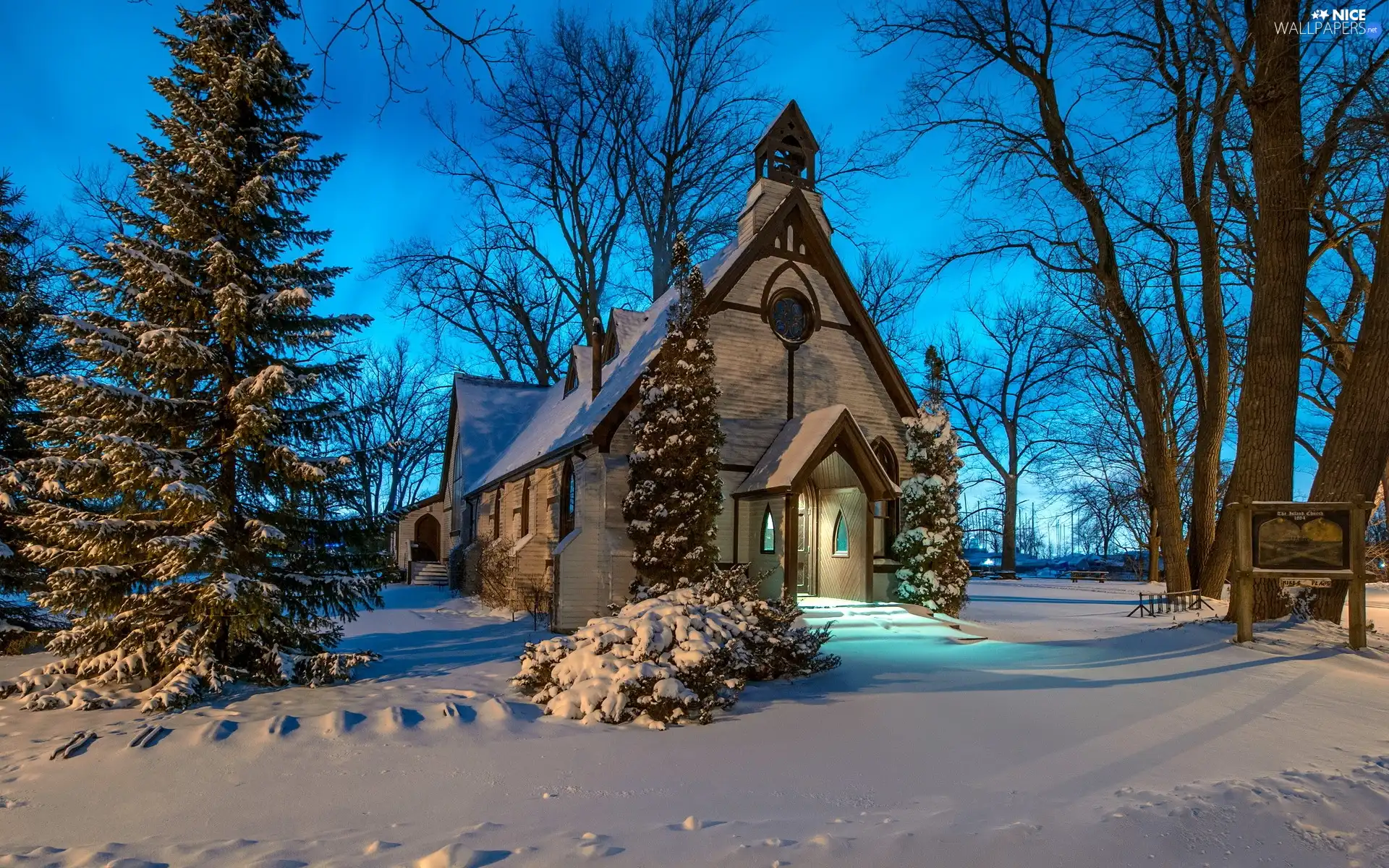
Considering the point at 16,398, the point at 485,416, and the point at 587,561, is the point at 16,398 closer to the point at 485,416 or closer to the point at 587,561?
the point at 587,561

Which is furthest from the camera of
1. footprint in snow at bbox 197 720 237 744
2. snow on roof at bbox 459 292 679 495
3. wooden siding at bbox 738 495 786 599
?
snow on roof at bbox 459 292 679 495

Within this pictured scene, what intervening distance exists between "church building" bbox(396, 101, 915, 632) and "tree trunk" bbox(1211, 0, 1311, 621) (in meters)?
6.08

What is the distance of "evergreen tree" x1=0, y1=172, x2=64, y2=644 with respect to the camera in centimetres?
1114

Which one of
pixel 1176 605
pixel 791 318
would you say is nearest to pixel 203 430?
pixel 791 318

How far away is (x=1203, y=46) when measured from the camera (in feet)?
49.1

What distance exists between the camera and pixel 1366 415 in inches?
455

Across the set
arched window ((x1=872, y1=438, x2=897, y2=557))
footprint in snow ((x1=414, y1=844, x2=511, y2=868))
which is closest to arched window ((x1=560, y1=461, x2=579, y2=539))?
arched window ((x1=872, y1=438, x2=897, y2=557))

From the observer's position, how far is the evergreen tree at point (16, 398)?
1114 cm

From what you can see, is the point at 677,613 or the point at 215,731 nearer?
the point at 215,731

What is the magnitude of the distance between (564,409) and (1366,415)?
1754 centimetres

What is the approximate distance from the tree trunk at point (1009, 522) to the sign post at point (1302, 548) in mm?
30208

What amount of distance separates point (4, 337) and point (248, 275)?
16.9 ft

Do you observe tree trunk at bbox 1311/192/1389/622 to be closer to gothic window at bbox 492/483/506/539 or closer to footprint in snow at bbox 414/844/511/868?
footprint in snow at bbox 414/844/511/868

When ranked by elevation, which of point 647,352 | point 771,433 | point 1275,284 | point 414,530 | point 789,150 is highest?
point 789,150
